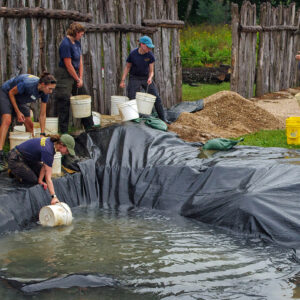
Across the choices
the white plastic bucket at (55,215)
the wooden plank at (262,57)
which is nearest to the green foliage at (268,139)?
the white plastic bucket at (55,215)

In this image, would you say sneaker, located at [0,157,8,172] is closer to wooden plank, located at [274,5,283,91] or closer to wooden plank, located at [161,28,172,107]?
wooden plank, located at [161,28,172,107]

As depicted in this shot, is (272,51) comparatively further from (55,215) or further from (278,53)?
(55,215)

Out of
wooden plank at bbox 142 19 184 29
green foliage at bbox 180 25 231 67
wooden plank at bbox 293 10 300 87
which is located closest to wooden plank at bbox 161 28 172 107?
wooden plank at bbox 142 19 184 29

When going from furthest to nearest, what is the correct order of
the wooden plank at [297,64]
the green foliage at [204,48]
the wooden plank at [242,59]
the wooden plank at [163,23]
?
the green foliage at [204,48] < the wooden plank at [297,64] < the wooden plank at [242,59] < the wooden plank at [163,23]

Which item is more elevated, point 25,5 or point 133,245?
point 25,5

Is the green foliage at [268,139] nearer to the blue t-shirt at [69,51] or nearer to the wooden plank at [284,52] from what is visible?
the blue t-shirt at [69,51]

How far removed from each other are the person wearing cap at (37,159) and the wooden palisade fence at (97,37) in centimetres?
175

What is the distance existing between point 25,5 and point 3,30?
573mm

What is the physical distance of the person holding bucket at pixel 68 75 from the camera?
7953 millimetres

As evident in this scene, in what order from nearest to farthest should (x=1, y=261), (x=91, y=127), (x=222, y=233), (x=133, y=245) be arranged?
(x=1, y=261) → (x=133, y=245) → (x=222, y=233) → (x=91, y=127)

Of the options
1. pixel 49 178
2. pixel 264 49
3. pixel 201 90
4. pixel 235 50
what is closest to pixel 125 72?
pixel 49 178

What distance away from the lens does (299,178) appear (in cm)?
613

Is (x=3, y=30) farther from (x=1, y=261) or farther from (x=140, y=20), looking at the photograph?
(x=1, y=261)

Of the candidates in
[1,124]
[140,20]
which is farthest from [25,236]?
[140,20]
